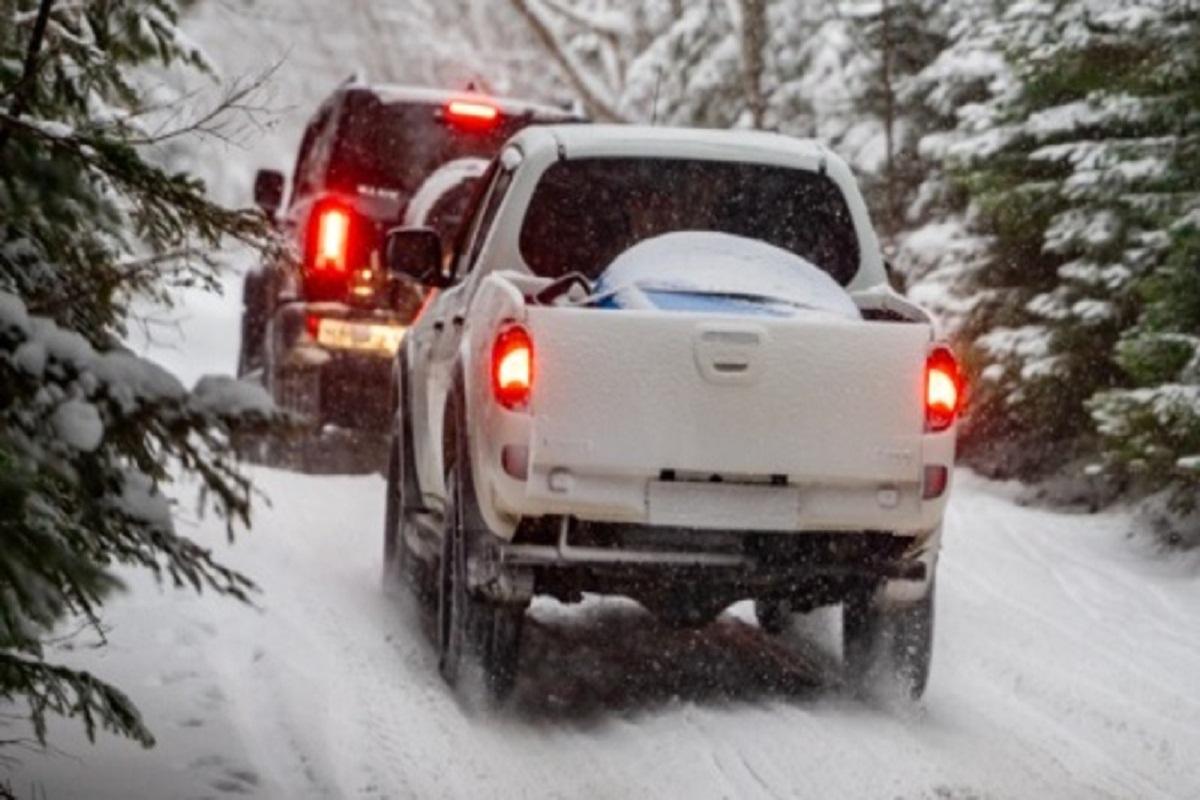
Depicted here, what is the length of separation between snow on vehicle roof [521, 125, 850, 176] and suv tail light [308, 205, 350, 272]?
4.53 meters

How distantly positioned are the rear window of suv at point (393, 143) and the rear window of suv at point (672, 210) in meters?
5.17

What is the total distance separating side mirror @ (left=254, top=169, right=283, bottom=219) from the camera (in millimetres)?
13320

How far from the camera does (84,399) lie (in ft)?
10.6

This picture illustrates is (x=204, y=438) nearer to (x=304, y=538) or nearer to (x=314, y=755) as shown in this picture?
(x=314, y=755)

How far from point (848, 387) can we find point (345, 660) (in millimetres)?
2350

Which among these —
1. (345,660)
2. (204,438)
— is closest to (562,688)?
(345,660)

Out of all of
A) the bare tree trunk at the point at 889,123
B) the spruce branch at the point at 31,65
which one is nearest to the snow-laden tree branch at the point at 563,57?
the bare tree trunk at the point at 889,123

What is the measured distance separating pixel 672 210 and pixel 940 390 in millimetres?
1657

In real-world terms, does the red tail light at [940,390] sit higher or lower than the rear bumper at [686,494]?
higher

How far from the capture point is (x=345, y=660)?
23.1ft

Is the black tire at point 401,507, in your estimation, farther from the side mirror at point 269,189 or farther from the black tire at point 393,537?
the side mirror at point 269,189

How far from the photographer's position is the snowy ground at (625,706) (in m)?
5.46

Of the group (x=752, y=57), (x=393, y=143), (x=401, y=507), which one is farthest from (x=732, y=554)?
(x=752, y=57)

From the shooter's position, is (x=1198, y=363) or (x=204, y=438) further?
(x=1198, y=363)
